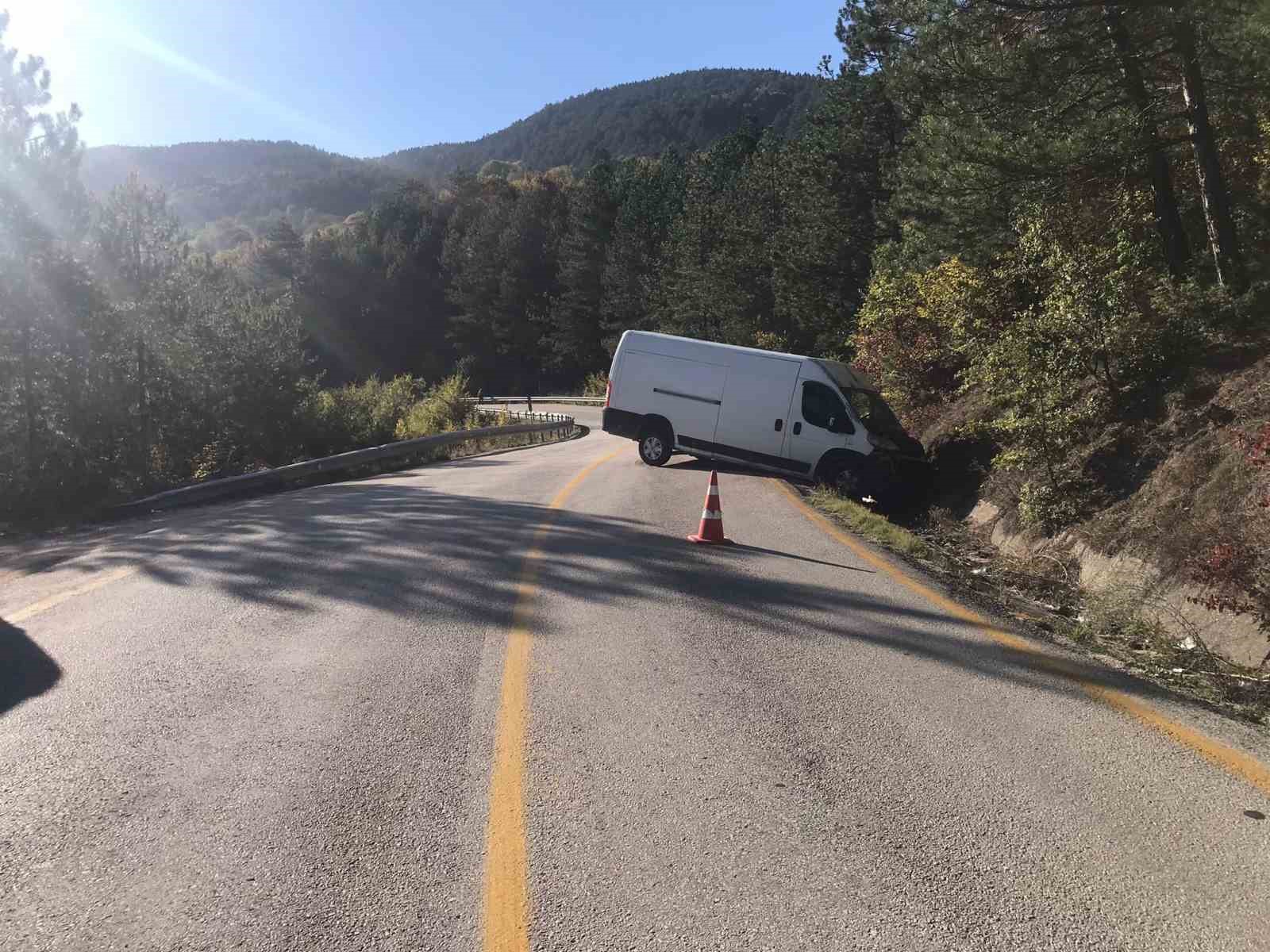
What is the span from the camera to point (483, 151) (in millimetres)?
180750

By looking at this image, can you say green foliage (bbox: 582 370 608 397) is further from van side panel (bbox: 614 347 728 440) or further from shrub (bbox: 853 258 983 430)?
van side panel (bbox: 614 347 728 440)

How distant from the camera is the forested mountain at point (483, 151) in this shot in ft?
488

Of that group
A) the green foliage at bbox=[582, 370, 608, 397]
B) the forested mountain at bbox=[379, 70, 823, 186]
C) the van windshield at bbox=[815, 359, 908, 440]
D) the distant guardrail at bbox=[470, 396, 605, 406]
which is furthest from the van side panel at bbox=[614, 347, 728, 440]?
the forested mountain at bbox=[379, 70, 823, 186]

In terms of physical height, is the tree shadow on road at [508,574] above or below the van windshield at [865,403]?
below

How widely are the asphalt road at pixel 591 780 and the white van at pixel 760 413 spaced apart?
25.3 feet

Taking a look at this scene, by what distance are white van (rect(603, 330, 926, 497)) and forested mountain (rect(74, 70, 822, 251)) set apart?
12253cm

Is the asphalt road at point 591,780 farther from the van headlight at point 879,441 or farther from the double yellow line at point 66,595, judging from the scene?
the van headlight at point 879,441

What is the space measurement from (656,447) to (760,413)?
102 inches

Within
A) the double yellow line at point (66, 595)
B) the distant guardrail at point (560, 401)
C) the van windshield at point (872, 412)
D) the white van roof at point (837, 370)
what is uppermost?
the white van roof at point (837, 370)

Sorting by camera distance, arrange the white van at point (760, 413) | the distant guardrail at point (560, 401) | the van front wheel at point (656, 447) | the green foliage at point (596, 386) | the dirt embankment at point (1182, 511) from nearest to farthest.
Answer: the dirt embankment at point (1182, 511) → the white van at point (760, 413) → the van front wheel at point (656, 447) → the distant guardrail at point (560, 401) → the green foliage at point (596, 386)

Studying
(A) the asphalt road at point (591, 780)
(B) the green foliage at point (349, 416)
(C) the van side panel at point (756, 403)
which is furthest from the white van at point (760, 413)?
(B) the green foliage at point (349, 416)

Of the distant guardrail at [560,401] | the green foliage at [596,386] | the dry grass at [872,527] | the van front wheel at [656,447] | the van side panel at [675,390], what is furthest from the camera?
the green foliage at [596,386]

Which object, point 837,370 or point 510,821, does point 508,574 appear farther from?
point 837,370

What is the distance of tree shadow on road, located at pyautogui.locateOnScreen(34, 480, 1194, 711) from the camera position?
20.0ft
